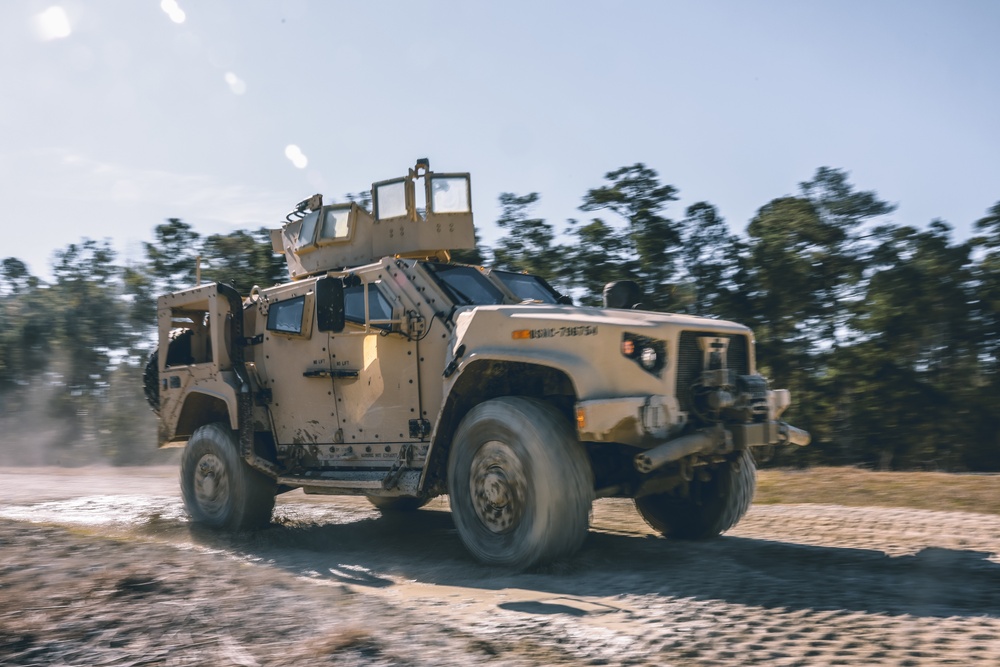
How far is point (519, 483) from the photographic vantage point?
5.70 metres

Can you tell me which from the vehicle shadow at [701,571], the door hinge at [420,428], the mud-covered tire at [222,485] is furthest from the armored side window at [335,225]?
the vehicle shadow at [701,571]

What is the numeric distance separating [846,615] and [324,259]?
18.4ft

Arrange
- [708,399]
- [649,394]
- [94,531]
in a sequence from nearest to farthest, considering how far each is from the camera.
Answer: [649,394] < [708,399] < [94,531]

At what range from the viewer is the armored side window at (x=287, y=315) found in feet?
26.2

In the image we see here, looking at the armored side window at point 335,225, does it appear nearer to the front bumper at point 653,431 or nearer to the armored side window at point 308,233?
the armored side window at point 308,233

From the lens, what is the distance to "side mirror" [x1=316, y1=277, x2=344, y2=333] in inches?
268

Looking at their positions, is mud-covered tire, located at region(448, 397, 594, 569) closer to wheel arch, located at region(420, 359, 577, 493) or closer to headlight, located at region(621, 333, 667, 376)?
wheel arch, located at region(420, 359, 577, 493)

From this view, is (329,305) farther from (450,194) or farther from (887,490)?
(887,490)

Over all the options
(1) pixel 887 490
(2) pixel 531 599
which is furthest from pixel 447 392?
(1) pixel 887 490

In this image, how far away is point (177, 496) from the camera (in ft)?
36.8

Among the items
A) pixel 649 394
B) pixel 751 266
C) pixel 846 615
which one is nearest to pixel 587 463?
pixel 649 394

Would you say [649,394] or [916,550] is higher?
[649,394]

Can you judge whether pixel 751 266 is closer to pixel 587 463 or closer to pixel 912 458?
pixel 912 458

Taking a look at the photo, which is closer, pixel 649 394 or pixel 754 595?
pixel 754 595
